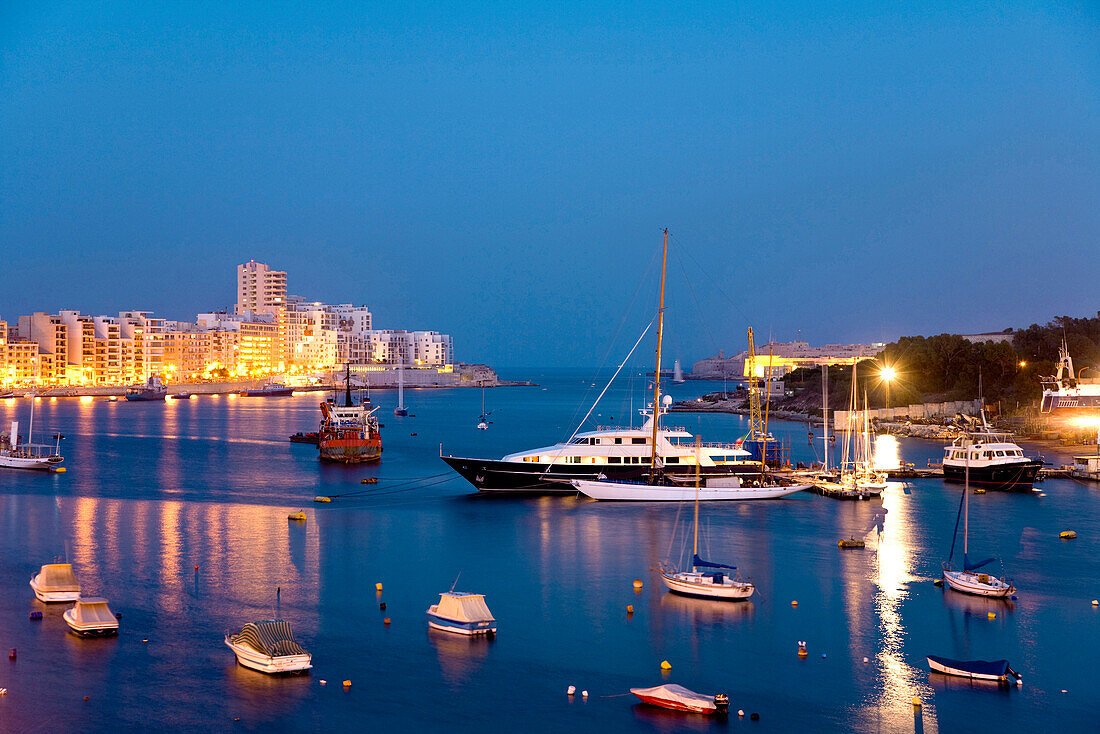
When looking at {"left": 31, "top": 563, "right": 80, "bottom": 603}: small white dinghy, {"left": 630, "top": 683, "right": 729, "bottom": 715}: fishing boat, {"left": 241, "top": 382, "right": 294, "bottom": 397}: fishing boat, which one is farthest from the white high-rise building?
{"left": 630, "top": 683, "right": 729, "bottom": 715}: fishing boat

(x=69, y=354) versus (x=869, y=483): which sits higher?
→ (x=69, y=354)

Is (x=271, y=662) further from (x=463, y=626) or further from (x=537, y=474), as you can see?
(x=537, y=474)

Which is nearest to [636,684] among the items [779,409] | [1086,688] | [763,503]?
[1086,688]

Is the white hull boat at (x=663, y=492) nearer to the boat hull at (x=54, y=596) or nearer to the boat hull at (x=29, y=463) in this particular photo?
the boat hull at (x=54, y=596)

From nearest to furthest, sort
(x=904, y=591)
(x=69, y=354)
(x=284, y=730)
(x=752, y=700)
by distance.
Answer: (x=284, y=730), (x=752, y=700), (x=904, y=591), (x=69, y=354)

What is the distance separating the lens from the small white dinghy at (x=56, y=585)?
808 inches

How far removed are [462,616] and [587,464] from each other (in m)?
18.0

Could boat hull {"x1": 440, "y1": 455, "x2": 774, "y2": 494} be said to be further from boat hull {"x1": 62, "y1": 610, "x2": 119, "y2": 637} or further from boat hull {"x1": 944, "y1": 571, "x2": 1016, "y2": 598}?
boat hull {"x1": 62, "y1": 610, "x2": 119, "y2": 637}

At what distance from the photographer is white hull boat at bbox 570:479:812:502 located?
3509 centimetres

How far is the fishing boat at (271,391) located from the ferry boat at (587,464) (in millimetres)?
112534

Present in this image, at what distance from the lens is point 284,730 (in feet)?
46.6

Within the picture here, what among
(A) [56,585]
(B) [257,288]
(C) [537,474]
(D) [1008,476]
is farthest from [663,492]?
(B) [257,288]

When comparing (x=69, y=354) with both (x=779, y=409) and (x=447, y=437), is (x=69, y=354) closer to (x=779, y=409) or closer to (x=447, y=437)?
(x=447, y=437)

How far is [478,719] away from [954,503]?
26.8 meters
